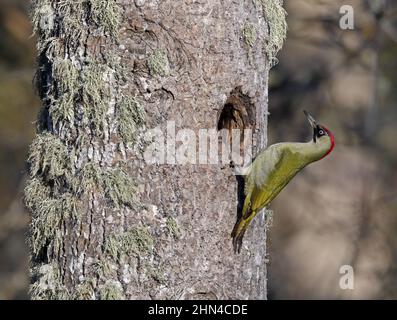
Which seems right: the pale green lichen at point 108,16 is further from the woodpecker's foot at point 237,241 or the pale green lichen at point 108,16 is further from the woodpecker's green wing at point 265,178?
the woodpecker's foot at point 237,241

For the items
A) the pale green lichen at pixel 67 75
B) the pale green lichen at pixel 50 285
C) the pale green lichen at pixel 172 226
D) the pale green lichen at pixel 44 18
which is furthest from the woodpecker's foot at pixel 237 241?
the pale green lichen at pixel 44 18

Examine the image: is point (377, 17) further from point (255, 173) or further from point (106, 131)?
point (106, 131)

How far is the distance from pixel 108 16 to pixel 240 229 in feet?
3.66

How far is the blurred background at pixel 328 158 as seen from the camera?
8031 millimetres

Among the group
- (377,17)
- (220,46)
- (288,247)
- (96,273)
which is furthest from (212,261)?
(288,247)

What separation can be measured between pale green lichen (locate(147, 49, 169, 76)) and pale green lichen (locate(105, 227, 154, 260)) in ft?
2.24

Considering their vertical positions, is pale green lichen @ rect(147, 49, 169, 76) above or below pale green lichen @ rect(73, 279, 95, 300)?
above

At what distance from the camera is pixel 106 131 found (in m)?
3.34

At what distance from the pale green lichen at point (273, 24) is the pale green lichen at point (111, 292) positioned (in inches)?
52.5

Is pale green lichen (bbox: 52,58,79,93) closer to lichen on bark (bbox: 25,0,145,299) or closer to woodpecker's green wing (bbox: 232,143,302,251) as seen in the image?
lichen on bark (bbox: 25,0,145,299)

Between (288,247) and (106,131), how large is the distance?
591 centimetres

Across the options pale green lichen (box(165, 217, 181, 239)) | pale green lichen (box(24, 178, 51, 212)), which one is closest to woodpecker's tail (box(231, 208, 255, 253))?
pale green lichen (box(165, 217, 181, 239))

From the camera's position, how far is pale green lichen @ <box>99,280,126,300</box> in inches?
129
